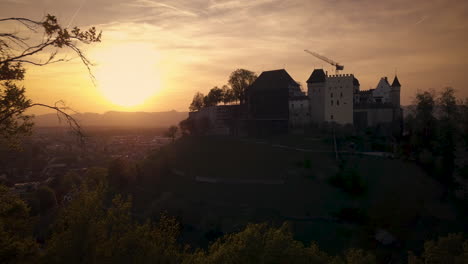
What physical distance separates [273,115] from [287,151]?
1081cm

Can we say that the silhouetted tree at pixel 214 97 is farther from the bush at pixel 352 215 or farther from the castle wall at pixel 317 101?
the bush at pixel 352 215

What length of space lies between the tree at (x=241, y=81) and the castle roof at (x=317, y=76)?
15281 mm

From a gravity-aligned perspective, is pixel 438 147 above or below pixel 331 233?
above

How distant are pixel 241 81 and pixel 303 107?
685 inches

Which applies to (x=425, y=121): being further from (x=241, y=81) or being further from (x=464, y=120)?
(x=241, y=81)

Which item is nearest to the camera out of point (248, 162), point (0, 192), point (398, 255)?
point (0, 192)

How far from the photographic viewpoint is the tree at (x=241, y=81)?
66.8 meters

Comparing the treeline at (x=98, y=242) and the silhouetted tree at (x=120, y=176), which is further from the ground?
the treeline at (x=98, y=242)

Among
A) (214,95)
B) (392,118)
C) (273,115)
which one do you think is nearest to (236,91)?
(214,95)

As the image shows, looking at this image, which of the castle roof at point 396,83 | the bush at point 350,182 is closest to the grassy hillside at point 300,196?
the bush at point 350,182

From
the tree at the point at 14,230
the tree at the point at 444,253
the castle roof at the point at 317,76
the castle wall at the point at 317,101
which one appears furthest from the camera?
the castle roof at the point at 317,76

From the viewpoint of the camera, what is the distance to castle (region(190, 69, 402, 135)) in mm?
50906

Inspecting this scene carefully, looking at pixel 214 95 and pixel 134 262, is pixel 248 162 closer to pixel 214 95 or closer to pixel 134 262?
pixel 214 95

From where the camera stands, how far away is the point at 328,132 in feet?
167
